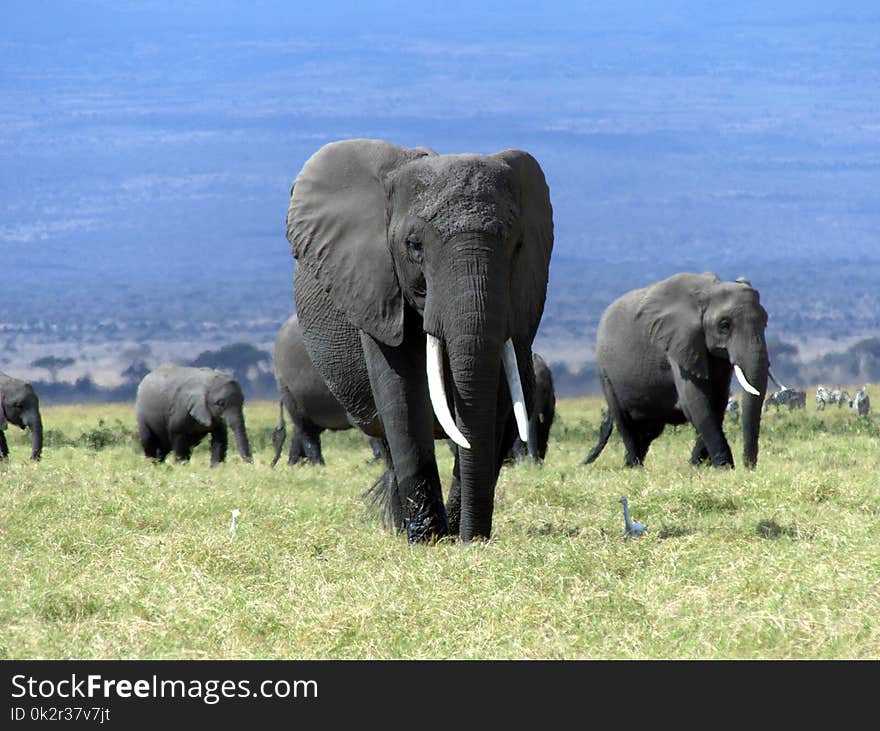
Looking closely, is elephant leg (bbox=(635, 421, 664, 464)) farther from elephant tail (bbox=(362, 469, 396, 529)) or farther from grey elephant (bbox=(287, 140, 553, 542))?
grey elephant (bbox=(287, 140, 553, 542))

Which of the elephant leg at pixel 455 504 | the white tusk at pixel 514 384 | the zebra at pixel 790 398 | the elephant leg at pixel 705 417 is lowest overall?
the zebra at pixel 790 398

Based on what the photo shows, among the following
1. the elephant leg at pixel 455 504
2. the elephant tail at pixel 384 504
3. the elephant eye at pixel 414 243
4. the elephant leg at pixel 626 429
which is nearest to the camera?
the elephant eye at pixel 414 243

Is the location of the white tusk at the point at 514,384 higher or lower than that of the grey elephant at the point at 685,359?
higher

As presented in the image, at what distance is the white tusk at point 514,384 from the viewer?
8.67 meters

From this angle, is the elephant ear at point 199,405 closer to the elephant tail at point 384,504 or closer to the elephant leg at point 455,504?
the elephant tail at point 384,504

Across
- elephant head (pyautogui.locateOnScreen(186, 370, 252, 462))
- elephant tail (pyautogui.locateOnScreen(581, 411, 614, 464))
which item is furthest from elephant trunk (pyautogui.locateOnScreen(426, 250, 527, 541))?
elephant head (pyautogui.locateOnScreen(186, 370, 252, 462))

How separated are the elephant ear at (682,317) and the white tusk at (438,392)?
8.59 meters

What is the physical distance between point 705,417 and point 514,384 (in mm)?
8448

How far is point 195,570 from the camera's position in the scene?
816 centimetres

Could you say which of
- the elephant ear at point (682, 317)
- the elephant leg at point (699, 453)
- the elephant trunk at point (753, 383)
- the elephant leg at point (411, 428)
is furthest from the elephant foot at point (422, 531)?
the elephant leg at point (699, 453)

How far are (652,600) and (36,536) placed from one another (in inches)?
167

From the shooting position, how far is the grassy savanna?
6707mm

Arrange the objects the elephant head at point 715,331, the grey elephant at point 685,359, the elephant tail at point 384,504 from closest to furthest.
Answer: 1. the elephant tail at point 384,504
2. the elephant head at point 715,331
3. the grey elephant at point 685,359

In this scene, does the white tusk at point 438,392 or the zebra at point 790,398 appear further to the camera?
the zebra at point 790,398
